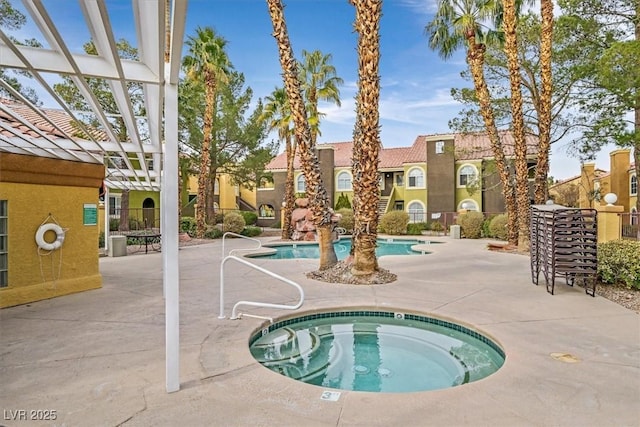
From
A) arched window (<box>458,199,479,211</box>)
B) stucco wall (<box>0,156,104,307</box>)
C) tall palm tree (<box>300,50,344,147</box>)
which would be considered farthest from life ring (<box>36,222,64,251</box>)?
arched window (<box>458,199,479,211</box>)

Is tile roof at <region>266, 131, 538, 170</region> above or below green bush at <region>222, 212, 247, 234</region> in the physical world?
above

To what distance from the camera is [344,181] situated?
33031 mm

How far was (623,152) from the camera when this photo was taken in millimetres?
23672

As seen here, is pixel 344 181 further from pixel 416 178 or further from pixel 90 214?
pixel 90 214

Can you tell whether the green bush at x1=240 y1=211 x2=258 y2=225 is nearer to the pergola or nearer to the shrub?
the shrub

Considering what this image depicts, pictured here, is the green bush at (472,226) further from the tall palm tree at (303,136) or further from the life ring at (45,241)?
the life ring at (45,241)

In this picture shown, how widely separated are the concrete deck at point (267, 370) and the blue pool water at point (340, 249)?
8468mm

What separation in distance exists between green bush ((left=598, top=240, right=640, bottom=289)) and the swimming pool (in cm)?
421

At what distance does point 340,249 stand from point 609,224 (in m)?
11.0

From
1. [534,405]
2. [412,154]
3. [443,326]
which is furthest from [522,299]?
[412,154]

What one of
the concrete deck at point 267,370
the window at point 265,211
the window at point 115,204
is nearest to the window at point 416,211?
the window at point 265,211

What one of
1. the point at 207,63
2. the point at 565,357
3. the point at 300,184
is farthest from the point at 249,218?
the point at 565,357

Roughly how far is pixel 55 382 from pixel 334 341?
341cm

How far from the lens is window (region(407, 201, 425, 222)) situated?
30.5m
